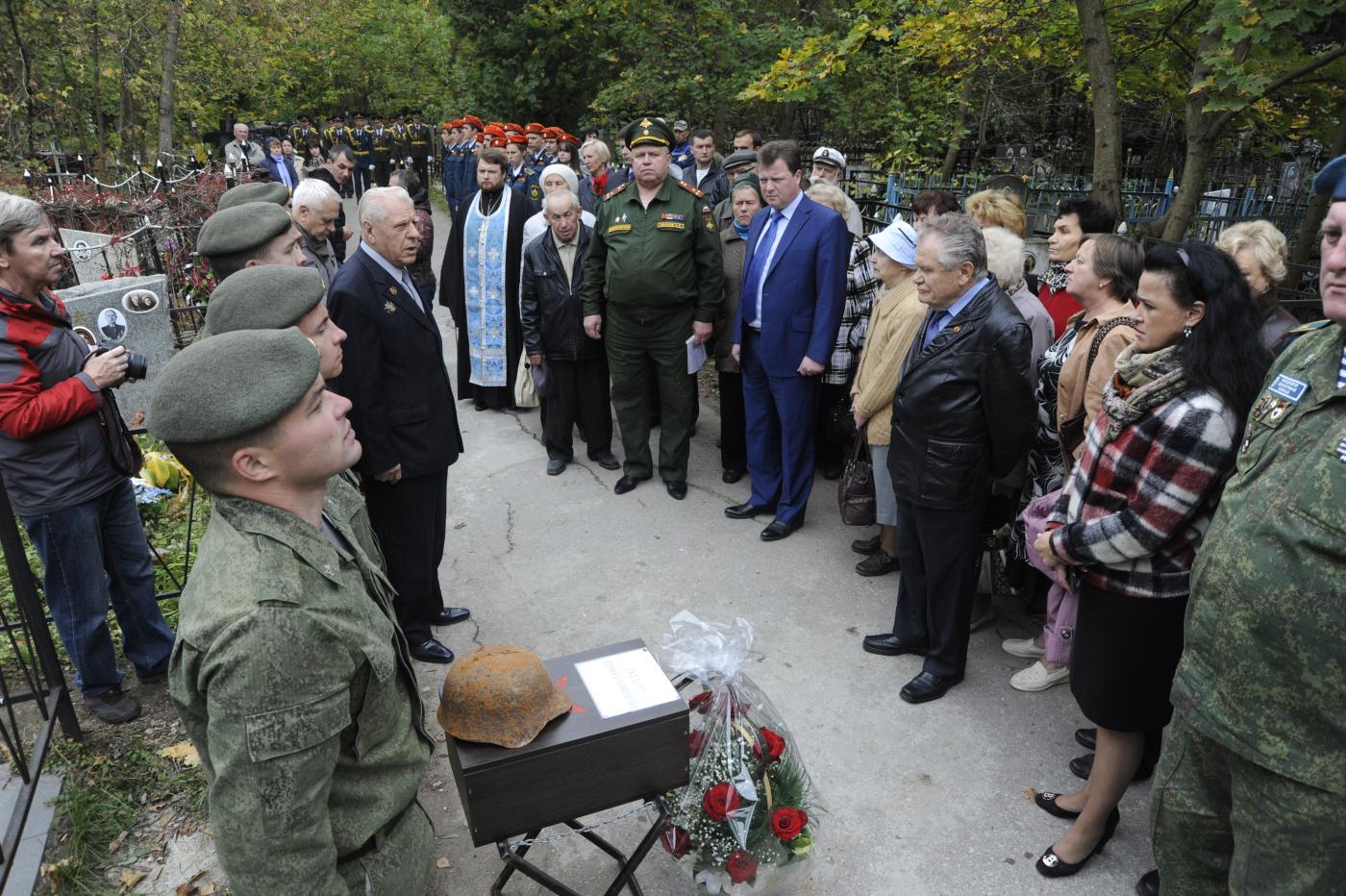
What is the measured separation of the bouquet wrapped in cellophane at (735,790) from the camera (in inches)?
94.8

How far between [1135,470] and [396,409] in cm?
272

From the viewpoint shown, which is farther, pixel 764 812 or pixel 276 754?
pixel 764 812

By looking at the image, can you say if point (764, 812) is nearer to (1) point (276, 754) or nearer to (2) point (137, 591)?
(1) point (276, 754)

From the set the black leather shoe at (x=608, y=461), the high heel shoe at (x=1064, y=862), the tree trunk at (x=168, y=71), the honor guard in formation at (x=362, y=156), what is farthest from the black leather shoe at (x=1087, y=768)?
the honor guard in formation at (x=362, y=156)

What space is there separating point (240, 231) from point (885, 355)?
2.85 meters

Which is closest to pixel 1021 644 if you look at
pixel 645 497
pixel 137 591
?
pixel 645 497

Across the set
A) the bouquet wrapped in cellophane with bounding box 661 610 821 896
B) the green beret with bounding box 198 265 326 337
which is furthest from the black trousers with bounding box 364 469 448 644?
the bouquet wrapped in cellophane with bounding box 661 610 821 896

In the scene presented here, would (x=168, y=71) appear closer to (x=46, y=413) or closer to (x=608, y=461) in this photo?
(x=608, y=461)

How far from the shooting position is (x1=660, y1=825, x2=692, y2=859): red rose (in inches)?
96.2

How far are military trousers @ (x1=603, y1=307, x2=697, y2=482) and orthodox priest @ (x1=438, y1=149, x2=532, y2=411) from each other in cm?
133

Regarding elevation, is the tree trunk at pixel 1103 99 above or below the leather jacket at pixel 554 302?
above

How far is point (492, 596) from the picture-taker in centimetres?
449

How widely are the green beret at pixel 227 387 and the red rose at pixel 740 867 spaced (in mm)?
1722

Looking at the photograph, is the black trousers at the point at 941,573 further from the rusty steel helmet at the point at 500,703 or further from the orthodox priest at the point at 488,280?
the orthodox priest at the point at 488,280
